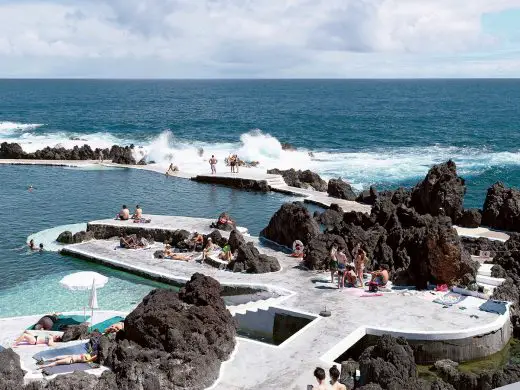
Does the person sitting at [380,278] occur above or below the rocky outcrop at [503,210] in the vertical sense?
below

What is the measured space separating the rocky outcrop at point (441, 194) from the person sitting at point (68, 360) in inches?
985

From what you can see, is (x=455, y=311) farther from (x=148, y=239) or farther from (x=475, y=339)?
(x=148, y=239)

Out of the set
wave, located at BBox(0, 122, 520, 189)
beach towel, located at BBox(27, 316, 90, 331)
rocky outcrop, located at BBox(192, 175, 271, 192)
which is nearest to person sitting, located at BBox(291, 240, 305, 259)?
beach towel, located at BBox(27, 316, 90, 331)

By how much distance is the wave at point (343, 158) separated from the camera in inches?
2611

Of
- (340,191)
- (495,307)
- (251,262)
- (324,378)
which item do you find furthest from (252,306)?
(340,191)

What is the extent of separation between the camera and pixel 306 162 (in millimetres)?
74875

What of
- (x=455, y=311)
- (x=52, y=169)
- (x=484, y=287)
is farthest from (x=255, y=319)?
(x=52, y=169)

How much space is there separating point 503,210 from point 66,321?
1000 inches

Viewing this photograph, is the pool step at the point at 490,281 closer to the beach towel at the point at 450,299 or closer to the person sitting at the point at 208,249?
the beach towel at the point at 450,299

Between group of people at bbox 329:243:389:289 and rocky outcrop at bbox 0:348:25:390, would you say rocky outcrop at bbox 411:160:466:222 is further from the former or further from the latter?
rocky outcrop at bbox 0:348:25:390

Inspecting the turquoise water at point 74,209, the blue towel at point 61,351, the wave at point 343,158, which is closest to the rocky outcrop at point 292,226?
the turquoise water at point 74,209

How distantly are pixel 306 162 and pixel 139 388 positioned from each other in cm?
5879

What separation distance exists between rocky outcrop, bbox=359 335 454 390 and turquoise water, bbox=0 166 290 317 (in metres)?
12.4

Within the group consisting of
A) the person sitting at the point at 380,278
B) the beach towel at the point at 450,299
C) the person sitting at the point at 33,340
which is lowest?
the person sitting at the point at 33,340
